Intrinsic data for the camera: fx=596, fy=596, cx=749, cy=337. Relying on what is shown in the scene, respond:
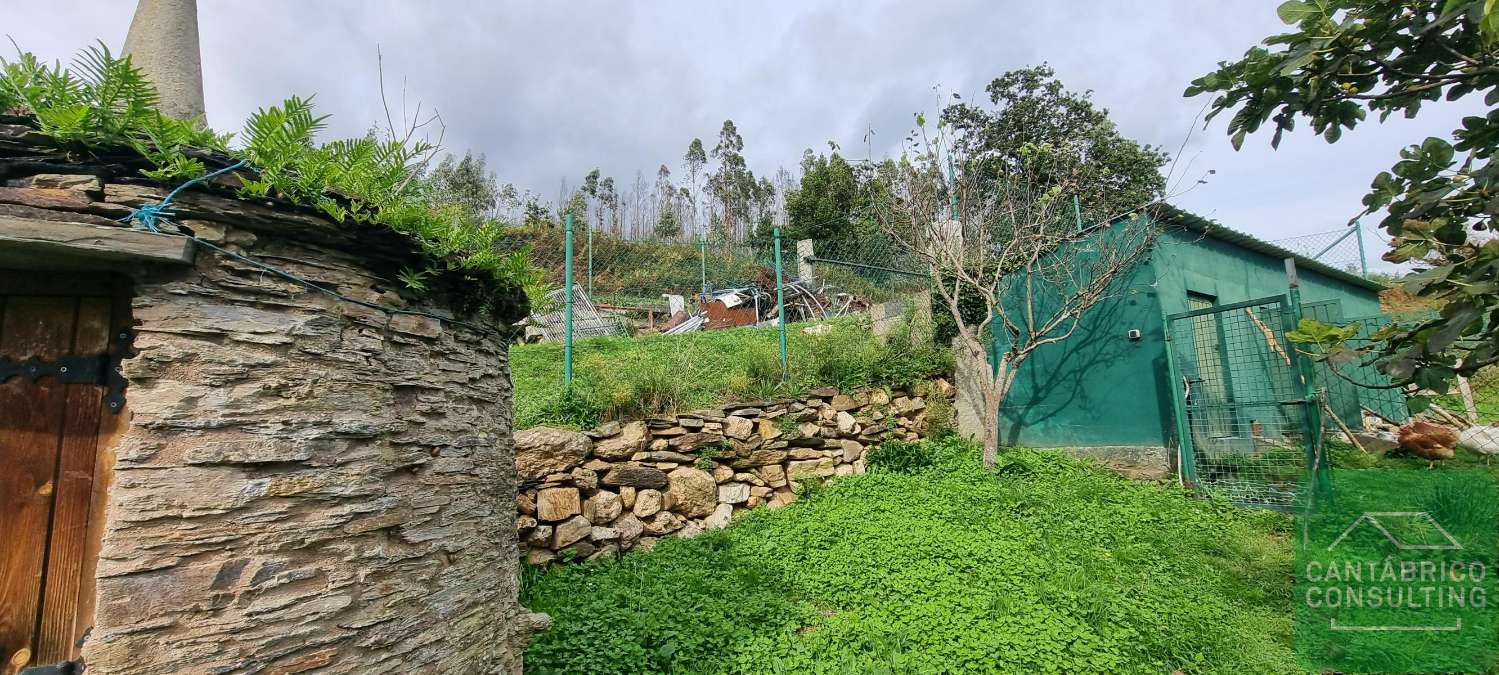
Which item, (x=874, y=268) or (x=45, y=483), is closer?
(x=45, y=483)

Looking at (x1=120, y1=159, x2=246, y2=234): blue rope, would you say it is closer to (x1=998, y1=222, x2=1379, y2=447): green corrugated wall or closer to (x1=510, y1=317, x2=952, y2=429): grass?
(x1=510, y1=317, x2=952, y2=429): grass

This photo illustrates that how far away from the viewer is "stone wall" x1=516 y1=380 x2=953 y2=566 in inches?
185

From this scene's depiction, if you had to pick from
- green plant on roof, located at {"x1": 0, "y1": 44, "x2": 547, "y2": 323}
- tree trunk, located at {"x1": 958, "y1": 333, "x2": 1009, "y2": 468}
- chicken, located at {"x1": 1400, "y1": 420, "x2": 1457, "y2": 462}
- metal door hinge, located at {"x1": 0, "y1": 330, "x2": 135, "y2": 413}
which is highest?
green plant on roof, located at {"x1": 0, "y1": 44, "x2": 547, "y2": 323}

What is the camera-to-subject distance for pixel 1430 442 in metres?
5.70

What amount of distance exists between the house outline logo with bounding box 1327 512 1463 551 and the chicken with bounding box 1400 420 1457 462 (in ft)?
6.22

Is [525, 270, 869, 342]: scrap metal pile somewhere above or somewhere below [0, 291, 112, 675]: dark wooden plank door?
above

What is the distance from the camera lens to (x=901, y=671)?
10.7 feet

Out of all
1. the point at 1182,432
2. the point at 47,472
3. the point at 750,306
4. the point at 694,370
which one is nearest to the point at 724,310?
the point at 750,306

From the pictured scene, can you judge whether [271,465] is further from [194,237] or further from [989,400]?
[989,400]

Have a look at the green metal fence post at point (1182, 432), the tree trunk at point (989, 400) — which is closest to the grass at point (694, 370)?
the tree trunk at point (989, 400)

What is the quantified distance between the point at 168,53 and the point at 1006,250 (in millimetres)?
6614

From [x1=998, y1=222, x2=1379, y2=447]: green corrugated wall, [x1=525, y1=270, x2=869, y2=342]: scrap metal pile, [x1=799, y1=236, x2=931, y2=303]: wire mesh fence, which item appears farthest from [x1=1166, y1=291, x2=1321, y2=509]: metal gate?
[x1=525, y1=270, x2=869, y2=342]: scrap metal pile

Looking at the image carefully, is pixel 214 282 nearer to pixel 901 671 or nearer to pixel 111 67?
pixel 111 67

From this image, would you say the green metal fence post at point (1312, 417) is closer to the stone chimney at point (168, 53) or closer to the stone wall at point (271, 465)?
the stone wall at point (271, 465)
